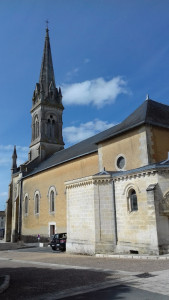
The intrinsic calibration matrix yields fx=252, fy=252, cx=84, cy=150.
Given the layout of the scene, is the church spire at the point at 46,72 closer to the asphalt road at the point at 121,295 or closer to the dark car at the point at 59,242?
the dark car at the point at 59,242

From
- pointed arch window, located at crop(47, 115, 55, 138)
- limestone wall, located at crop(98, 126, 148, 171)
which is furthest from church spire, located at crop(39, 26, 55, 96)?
limestone wall, located at crop(98, 126, 148, 171)

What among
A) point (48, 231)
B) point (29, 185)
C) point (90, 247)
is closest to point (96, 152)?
point (90, 247)

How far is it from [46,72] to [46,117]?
866 centimetres

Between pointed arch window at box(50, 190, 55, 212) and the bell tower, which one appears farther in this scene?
the bell tower

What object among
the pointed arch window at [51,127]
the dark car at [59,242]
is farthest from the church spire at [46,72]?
the dark car at [59,242]

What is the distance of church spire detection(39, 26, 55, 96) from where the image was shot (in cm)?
4054

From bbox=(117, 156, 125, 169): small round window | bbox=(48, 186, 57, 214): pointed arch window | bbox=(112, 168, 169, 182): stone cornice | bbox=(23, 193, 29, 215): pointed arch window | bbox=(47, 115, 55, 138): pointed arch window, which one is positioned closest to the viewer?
bbox=(112, 168, 169, 182): stone cornice

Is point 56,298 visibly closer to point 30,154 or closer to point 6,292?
point 6,292

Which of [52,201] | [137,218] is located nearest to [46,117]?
[52,201]

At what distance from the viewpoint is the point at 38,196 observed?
3045cm

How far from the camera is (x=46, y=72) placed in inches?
1652

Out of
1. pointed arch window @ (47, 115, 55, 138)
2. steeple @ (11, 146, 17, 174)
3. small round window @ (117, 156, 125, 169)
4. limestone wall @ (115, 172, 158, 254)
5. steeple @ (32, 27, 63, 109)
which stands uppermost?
steeple @ (32, 27, 63, 109)

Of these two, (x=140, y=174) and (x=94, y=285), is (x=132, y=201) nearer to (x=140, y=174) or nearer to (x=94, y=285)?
(x=140, y=174)

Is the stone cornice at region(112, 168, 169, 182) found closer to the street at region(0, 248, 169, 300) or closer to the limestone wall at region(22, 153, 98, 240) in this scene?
the street at region(0, 248, 169, 300)
